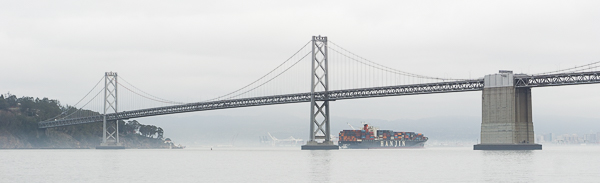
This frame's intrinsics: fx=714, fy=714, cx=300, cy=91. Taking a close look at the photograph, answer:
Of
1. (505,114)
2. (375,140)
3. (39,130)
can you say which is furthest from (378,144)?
(505,114)

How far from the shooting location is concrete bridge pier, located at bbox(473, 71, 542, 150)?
77562 millimetres

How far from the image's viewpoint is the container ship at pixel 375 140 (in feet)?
540

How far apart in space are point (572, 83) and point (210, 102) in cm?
5492

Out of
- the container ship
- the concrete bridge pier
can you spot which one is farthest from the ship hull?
the concrete bridge pier

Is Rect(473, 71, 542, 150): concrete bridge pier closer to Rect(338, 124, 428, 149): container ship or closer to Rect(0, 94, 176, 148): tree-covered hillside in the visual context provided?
Rect(338, 124, 428, 149): container ship

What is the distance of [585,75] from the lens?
73562mm

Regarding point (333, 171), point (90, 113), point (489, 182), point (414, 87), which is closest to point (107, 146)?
point (90, 113)

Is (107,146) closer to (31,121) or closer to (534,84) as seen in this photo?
(31,121)

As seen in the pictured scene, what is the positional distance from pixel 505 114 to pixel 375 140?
300 ft

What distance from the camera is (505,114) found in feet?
256

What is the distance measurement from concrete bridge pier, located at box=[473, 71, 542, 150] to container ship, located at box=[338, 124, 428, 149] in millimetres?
84551

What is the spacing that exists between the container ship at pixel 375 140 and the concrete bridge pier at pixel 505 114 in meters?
84.6

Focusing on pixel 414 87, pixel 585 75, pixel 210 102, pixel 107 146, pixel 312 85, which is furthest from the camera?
pixel 107 146

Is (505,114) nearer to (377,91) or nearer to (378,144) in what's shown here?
(377,91)
